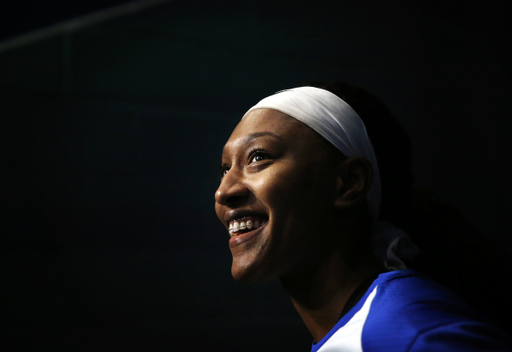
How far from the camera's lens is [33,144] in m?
1.81

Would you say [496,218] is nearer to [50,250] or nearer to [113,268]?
[113,268]

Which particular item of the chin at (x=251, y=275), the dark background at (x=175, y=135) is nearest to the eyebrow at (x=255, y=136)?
the chin at (x=251, y=275)

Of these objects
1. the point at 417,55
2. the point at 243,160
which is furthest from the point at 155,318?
the point at 417,55

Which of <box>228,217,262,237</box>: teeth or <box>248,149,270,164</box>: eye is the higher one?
<box>248,149,270,164</box>: eye

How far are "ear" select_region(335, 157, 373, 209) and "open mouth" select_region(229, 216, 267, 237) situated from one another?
0.18 metres

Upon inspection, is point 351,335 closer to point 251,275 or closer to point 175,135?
point 251,275

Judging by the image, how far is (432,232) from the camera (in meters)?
1.16

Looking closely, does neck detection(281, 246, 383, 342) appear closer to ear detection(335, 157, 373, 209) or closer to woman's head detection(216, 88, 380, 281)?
woman's head detection(216, 88, 380, 281)

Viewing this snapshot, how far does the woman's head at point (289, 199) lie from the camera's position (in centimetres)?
98

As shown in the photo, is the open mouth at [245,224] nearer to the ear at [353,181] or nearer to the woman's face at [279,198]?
the woman's face at [279,198]

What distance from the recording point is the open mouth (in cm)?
101

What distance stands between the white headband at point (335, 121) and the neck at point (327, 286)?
0.14 metres

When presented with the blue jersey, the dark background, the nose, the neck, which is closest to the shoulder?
the blue jersey

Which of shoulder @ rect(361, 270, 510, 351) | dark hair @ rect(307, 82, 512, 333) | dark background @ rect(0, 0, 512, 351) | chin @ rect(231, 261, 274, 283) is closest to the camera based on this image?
shoulder @ rect(361, 270, 510, 351)
